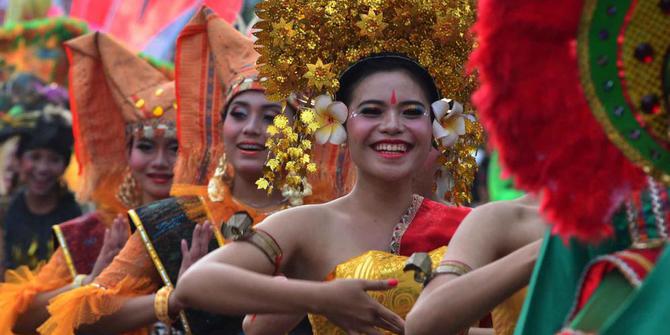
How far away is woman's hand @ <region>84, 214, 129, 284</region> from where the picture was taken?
6.85m

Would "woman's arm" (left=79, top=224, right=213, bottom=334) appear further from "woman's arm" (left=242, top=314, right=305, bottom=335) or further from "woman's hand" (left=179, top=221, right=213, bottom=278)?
"woman's arm" (left=242, top=314, right=305, bottom=335)

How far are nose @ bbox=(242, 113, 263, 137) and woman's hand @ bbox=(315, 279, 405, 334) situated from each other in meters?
2.32

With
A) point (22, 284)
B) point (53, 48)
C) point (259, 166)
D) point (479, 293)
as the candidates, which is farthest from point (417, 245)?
point (53, 48)

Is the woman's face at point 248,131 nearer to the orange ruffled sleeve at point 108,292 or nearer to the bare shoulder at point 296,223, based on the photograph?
the orange ruffled sleeve at point 108,292

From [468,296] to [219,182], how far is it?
3195 mm

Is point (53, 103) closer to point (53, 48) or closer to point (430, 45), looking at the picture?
point (53, 48)

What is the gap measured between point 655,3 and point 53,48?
828 centimetres

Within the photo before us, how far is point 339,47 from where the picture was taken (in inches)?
197

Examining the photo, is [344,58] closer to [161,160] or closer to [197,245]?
→ [197,245]

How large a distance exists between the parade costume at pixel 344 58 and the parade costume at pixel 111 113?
2.61m

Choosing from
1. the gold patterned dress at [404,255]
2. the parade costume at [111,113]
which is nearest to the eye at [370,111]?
the gold patterned dress at [404,255]

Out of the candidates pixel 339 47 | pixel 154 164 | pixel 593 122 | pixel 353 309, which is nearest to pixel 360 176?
pixel 339 47

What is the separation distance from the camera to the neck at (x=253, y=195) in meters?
6.37

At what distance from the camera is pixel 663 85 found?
274 cm
